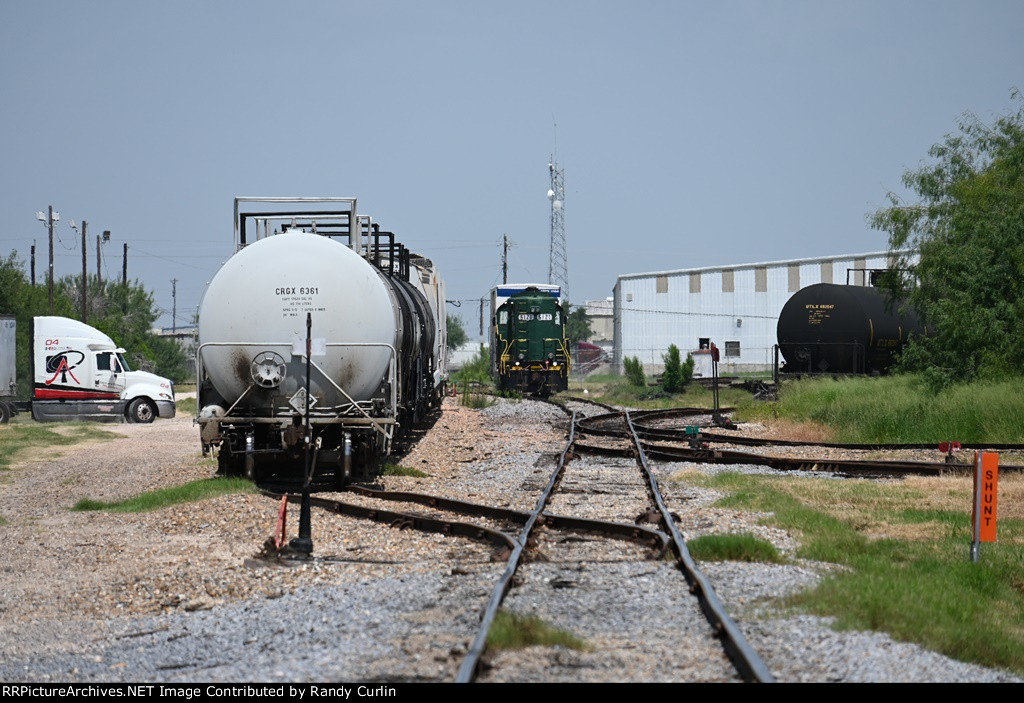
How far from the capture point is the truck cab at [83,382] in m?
34.5

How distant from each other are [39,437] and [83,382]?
25.3ft

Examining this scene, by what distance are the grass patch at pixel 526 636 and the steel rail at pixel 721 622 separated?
2.51ft

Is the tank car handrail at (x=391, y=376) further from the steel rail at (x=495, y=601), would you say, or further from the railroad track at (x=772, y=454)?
the railroad track at (x=772, y=454)

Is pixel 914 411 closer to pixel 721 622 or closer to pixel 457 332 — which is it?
pixel 721 622

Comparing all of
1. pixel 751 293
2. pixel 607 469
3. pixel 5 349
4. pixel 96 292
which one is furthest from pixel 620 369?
pixel 607 469

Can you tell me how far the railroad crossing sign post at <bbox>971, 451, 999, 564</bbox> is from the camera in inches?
361

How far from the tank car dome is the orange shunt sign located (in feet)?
25.2

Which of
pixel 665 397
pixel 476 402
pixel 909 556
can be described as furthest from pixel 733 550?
pixel 665 397

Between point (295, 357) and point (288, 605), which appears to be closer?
point (288, 605)

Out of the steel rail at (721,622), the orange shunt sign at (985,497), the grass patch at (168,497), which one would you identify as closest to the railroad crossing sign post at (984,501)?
the orange shunt sign at (985,497)

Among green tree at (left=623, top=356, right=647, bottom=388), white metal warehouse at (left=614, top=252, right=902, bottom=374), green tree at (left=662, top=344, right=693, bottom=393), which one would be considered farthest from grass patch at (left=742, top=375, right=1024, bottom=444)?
white metal warehouse at (left=614, top=252, right=902, bottom=374)

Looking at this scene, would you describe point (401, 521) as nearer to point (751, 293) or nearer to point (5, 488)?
point (5, 488)

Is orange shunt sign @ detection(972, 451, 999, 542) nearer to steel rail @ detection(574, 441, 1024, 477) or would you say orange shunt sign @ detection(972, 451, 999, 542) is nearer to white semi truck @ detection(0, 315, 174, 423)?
steel rail @ detection(574, 441, 1024, 477)

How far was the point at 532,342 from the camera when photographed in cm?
3969
